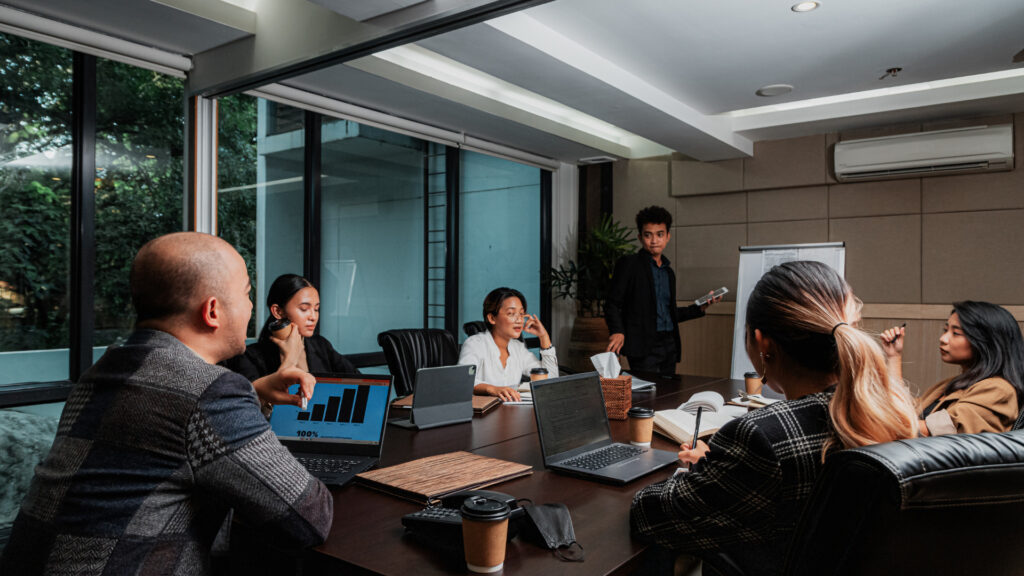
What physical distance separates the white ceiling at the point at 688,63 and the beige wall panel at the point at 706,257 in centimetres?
83

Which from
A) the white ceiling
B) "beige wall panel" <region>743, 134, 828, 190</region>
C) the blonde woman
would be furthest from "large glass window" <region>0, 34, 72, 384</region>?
"beige wall panel" <region>743, 134, 828, 190</region>

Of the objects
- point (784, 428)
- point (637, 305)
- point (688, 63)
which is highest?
point (688, 63)

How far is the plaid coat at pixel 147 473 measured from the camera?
1.09m

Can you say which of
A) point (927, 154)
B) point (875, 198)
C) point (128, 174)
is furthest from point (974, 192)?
point (128, 174)

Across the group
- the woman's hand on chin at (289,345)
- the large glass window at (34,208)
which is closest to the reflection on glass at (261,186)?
the large glass window at (34,208)

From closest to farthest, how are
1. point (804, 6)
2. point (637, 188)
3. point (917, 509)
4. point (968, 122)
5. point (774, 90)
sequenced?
1. point (917, 509)
2. point (804, 6)
3. point (774, 90)
4. point (968, 122)
5. point (637, 188)

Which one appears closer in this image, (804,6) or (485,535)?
(485,535)

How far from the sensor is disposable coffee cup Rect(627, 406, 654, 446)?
2025 millimetres

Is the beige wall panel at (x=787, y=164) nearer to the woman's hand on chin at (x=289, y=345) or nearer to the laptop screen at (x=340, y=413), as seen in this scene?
the woman's hand on chin at (x=289, y=345)

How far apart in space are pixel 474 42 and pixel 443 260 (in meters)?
2.69

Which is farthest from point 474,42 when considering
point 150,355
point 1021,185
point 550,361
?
point 1021,185

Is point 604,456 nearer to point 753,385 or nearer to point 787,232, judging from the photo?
point 753,385

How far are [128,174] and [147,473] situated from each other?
3270 mm

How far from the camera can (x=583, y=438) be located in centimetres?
194
